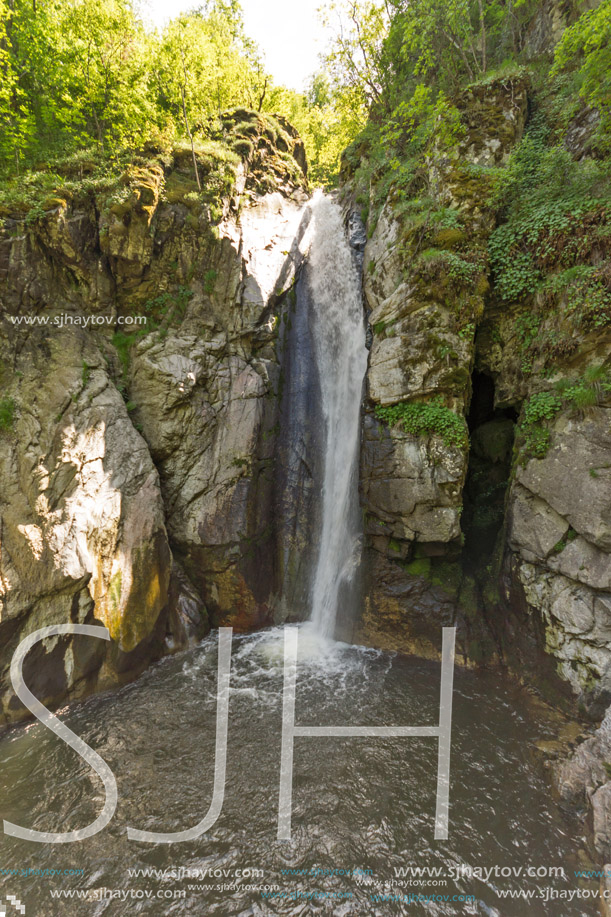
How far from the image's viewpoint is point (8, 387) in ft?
21.8

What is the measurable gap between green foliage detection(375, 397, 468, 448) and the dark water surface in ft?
15.3

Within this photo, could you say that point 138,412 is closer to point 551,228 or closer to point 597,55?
point 551,228

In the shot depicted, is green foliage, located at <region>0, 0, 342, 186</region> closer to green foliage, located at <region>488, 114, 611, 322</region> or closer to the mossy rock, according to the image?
the mossy rock

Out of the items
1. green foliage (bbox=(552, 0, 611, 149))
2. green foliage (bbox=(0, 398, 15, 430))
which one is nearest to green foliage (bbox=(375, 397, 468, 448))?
green foliage (bbox=(552, 0, 611, 149))

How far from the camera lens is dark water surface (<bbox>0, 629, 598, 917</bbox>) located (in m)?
3.72

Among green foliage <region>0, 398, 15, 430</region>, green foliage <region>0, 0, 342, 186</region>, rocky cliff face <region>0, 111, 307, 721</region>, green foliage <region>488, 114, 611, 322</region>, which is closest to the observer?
green foliage <region>488, 114, 611, 322</region>

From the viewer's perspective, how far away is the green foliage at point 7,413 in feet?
21.0

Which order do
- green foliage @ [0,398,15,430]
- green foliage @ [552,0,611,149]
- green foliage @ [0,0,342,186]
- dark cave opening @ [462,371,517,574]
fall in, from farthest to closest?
1. green foliage @ [0,0,342,186]
2. dark cave opening @ [462,371,517,574]
3. green foliage @ [0,398,15,430]
4. green foliage @ [552,0,611,149]

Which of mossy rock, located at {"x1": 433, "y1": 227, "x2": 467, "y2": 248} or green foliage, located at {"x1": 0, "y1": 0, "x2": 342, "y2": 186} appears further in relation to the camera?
green foliage, located at {"x1": 0, "y1": 0, "x2": 342, "y2": 186}

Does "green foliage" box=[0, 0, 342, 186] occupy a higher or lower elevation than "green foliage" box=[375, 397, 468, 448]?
higher

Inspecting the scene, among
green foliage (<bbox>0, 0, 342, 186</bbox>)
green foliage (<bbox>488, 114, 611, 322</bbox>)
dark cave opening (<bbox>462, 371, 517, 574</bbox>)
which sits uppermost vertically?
green foliage (<bbox>0, 0, 342, 186</bbox>)

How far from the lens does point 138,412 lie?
27.2 ft

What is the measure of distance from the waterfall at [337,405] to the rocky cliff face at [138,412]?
1.29m

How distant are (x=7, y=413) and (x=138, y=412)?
242cm
